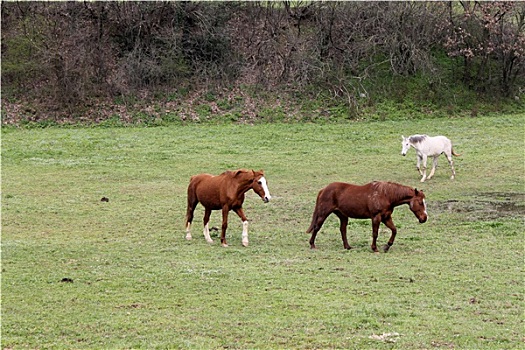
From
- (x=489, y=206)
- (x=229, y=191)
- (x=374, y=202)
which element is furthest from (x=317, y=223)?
(x=489, y=206)

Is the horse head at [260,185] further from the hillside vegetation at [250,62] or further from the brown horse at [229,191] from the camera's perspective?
the hillside vegetation at [250,62]

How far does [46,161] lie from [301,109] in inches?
466

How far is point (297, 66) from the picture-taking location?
34344 mm

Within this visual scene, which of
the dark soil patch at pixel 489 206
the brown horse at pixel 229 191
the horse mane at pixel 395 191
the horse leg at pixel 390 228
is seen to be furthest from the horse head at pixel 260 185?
the dark soil patch at pixel 489 206

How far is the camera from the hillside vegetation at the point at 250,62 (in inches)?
1265

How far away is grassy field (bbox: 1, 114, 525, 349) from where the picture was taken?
26.7 feet

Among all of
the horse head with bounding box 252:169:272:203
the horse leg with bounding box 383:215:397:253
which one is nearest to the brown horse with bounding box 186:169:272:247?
the horse head with bounding box 252:169:272:203

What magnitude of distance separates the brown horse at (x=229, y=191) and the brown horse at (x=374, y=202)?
1152mm

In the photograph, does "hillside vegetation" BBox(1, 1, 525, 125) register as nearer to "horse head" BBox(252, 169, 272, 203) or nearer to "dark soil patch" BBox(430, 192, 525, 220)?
"dark soil patch" BBox(430, 192, 525, 220)

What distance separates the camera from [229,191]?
13.2m

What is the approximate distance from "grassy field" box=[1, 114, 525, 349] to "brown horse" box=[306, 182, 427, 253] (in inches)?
23.6

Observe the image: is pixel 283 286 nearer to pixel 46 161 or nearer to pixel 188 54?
pixel 46 161

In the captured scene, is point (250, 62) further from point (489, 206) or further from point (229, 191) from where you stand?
point (229, 191)

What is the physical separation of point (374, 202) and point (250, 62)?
23.5m
